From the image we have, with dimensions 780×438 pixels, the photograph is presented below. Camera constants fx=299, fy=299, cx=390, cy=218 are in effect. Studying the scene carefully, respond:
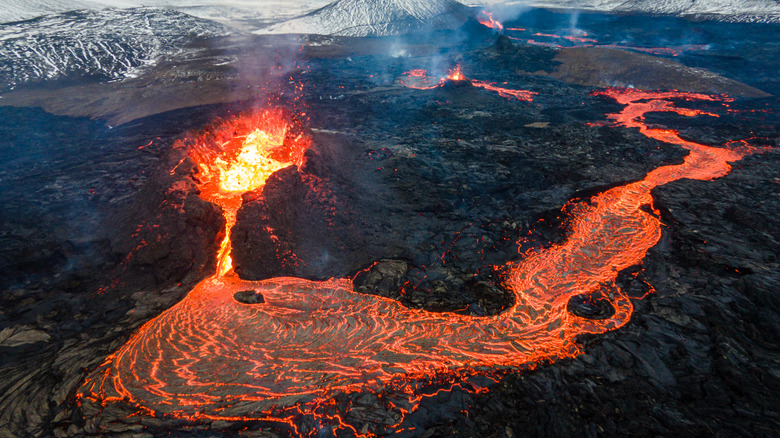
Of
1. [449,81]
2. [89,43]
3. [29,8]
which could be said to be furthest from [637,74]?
[29,8]

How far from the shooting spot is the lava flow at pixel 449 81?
2885cm

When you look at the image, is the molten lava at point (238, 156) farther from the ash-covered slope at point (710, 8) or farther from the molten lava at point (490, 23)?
the ash-covered slope at point (710, 8)

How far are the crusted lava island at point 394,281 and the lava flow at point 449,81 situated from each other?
925 centimetres

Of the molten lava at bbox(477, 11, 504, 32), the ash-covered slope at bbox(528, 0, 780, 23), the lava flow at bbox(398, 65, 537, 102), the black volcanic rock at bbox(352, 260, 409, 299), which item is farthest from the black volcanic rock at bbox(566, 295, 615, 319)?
the ash-covered slope at bbox(528, 0, 780, 23)

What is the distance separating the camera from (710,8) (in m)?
59.0

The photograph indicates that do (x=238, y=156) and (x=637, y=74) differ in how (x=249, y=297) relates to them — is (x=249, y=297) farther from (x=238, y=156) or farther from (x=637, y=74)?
(x=637, y=74)

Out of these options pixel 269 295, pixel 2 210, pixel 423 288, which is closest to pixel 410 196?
pixel 423 288

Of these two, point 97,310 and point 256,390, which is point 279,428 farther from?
point 97,310

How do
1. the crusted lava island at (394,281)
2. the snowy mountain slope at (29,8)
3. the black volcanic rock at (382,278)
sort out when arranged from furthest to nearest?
1. the snowy mountain slope at (29,8)
2. the black volcanic rock at (382,278)
3. the crusted lava island at (394,281)

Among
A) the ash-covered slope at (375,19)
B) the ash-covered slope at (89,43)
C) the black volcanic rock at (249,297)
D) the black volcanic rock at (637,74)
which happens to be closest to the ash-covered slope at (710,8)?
the black volcanic rock at (637,74)

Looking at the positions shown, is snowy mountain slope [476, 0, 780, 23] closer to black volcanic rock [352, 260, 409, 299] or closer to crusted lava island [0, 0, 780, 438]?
crusted lava island [0, 0, 780, 438]

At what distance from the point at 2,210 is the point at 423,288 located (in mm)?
18355

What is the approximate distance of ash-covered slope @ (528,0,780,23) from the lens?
51.1 m

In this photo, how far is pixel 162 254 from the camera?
893 cm
